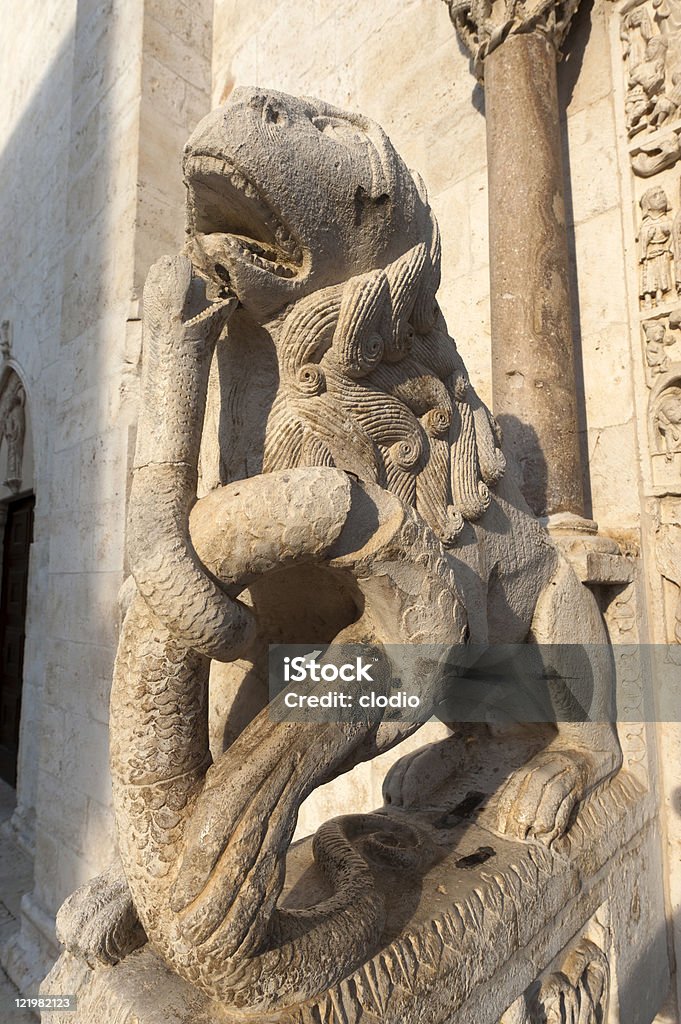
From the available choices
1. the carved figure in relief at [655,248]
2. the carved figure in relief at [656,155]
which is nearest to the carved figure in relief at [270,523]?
the carved figure in relief at [655,248]

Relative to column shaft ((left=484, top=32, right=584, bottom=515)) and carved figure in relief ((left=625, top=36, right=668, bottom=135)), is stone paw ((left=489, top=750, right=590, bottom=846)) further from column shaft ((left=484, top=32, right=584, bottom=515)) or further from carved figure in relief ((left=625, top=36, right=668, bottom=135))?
carved figure in relief ((left=625, top=36, right=668, bottom=135))

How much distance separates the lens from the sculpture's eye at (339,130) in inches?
41.0

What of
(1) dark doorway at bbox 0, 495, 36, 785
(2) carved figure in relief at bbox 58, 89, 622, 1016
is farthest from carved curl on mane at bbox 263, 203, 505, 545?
(1) dark doorway at bbox 0, 495, 36, 785

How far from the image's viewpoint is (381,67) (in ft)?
9.78

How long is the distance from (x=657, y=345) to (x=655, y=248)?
33 centimetres

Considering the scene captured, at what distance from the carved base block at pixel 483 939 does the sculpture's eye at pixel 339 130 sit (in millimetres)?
1285

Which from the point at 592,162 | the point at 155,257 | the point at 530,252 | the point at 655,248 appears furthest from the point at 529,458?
the point at 155,257

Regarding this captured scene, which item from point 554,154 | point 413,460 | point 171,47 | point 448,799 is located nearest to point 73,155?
point 171,47

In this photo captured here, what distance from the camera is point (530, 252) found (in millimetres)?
2070

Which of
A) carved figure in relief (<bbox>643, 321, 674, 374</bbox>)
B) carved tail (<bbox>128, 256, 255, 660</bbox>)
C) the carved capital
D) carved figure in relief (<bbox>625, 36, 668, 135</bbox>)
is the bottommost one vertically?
carved tail (<bbox>128, 256, 255, 660</bbox>)

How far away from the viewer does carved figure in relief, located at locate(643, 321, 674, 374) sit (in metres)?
1.97

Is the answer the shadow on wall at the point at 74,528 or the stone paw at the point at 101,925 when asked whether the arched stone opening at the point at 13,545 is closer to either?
the shadow on wall at the point at 74,528

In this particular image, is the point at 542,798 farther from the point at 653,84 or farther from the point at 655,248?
the point at 653,84

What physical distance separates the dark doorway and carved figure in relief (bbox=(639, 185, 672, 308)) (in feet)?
15.6
